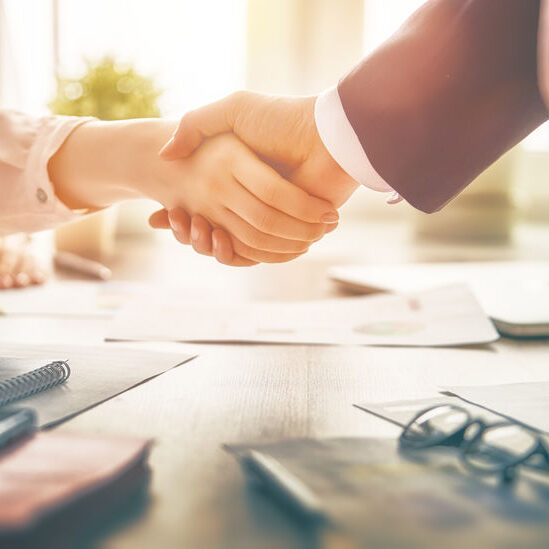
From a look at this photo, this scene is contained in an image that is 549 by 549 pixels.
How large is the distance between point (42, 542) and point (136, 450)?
0.28ft

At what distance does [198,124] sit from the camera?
2.87 feet

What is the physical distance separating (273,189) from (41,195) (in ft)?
0.97

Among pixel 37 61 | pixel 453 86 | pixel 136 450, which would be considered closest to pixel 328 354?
pixel 453 86

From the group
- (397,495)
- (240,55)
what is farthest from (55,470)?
(240,55)

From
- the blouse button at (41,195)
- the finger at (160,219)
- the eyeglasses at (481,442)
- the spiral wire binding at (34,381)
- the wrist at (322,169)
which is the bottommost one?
the eyeglasses at (481,442)

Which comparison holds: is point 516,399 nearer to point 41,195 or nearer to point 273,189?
point 273,189

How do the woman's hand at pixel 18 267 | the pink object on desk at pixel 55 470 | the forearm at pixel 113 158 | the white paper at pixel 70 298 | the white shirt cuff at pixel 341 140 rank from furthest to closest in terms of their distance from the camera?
the woman's hand at pixel 18 267, the white paper at pixel 70 298, the forearm at pixel 113 158, the white shirt cuff at pixel 341 140, the pink object on desk at pixel 55 470

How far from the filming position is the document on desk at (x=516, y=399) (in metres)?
0.55

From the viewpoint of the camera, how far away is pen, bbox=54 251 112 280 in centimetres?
138

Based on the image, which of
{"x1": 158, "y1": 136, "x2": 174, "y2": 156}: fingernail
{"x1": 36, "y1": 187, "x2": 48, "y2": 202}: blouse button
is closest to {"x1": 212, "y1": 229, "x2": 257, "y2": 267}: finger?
{"x1": 158, "y1": 136, "x2": 174, "y2": 156}: fingernail

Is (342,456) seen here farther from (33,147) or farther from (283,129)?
(33,147)

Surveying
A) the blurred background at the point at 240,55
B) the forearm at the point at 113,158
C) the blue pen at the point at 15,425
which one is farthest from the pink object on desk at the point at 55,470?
the blurred background at the point at 240,55

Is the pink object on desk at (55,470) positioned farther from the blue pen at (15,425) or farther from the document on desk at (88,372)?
the document on desk at (88,372)

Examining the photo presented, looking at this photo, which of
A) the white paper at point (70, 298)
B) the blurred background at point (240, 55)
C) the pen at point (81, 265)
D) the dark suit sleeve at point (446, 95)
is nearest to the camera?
the dark suit sleeve at point (446, 95)
